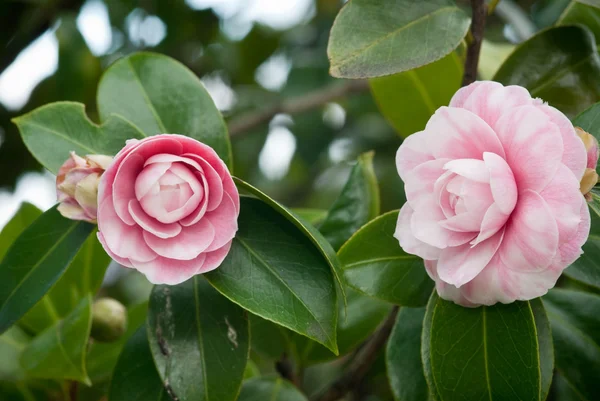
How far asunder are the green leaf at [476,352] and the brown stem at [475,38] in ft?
0.98

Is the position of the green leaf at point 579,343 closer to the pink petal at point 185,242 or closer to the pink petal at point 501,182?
the pink petal at point 501,182

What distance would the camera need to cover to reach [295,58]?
7.47 feet

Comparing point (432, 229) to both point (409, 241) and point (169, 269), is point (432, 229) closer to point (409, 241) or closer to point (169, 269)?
point (409, 241)

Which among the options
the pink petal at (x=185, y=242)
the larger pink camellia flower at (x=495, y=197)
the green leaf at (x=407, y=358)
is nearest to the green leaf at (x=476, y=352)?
the larger pink camellia flower at (x=495, y=197)

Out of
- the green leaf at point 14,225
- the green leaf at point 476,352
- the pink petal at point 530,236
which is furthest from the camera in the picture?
the green leaf at point 14,225

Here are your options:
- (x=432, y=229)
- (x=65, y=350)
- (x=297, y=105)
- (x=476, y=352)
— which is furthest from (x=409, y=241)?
(x=297, y=105)

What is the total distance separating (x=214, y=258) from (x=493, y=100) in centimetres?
31

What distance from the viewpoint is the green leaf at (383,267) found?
80 cm

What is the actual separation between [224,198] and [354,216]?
0.29 m

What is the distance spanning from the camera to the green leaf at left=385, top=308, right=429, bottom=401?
35.0 inches

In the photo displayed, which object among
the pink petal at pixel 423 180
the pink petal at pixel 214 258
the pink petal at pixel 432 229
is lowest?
the pink petal at pixel 214 258

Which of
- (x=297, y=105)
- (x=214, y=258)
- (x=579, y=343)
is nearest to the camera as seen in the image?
(x=214, y=258)

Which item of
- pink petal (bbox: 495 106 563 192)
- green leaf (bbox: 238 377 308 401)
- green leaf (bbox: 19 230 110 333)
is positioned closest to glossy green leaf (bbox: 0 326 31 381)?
green leaf (bbox: 19 230 110 333)

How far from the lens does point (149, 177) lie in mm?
723
